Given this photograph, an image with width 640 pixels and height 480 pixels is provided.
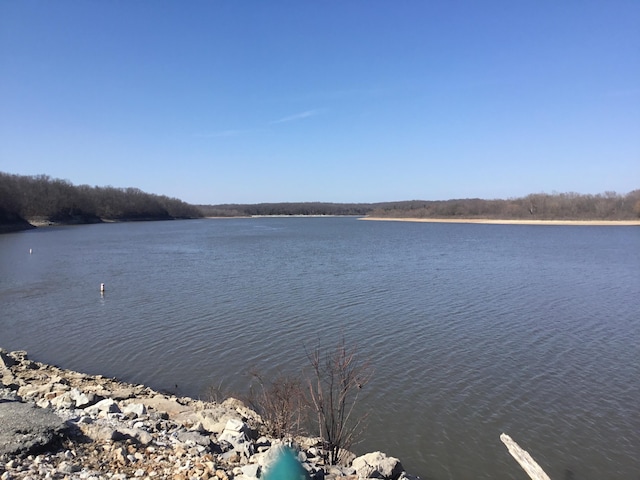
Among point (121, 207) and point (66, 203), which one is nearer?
point (66, 203)

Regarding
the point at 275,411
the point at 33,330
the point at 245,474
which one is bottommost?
the point at 33,330

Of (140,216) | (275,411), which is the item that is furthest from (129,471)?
(140,216)

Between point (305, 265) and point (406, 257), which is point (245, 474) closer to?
point (305, 265)

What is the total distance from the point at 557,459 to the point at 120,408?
710 cm

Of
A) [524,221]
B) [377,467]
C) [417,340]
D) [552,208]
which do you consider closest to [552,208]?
[552,208]

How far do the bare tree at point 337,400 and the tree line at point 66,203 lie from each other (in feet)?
270

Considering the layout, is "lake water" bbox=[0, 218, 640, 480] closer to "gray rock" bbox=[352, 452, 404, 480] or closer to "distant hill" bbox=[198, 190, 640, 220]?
"gray rock" bbox=[352, 452, 404, 480]

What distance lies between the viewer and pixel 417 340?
12.7 metres

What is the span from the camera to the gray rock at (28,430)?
185 inches

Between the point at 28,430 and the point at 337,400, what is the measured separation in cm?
546

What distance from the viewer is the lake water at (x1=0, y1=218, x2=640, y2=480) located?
7.62 m

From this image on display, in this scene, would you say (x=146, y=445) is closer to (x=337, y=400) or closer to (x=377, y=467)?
(x=377, y=467)

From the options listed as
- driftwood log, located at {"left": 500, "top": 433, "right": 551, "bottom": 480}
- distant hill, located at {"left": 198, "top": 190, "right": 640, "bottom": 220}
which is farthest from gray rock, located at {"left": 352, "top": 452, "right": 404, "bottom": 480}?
distant hill, located at {"left": 198, "top": 190, "right": 640, "bottom": 220}

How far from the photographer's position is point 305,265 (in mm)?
29234
